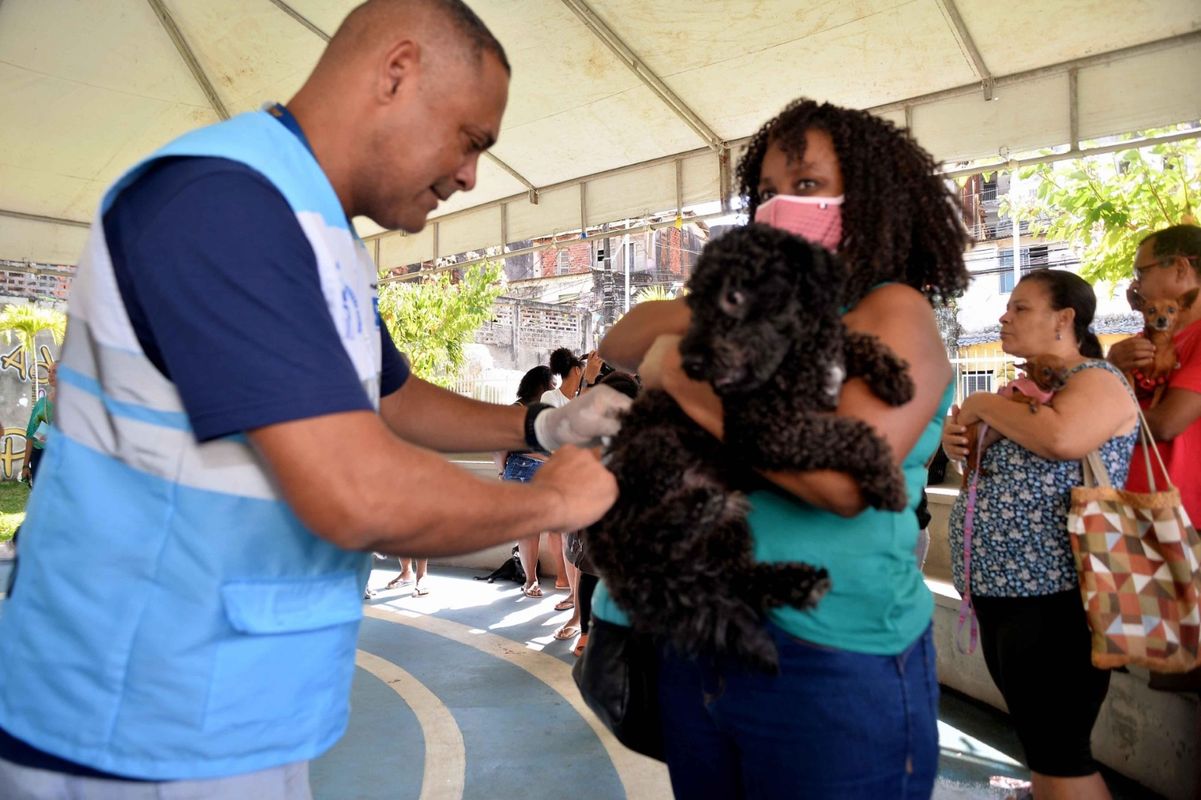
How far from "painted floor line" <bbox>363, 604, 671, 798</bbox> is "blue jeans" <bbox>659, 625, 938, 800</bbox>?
2.10 m

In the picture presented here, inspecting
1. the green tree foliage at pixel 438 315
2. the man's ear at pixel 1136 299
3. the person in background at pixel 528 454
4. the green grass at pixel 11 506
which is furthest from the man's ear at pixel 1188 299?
the green tree foliage at pixel 438 315

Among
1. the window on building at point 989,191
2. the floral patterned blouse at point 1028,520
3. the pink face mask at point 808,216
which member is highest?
the window on building at point 989,191

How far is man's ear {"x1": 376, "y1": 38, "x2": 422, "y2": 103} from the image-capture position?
1.49m

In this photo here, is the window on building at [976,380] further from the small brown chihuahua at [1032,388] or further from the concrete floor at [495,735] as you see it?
the small brown chihuahua at [1032,388]

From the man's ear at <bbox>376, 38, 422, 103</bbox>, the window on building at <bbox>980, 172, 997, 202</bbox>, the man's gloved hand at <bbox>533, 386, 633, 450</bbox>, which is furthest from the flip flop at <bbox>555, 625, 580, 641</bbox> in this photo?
the window on building at <bbox>980, 172, 997, 202</bbox>

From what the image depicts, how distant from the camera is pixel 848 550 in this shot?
1.52m

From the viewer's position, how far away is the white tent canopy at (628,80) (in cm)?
464

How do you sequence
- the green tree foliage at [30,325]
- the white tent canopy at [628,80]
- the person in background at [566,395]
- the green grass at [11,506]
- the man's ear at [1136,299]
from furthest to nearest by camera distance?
the green tree foliage at [30,325]
the green grass at [11,506]
the person in background at [566,395]
the white tent canopy at [628,80]
the man's ear at [1136,299]

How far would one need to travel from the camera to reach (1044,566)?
2.69 meters

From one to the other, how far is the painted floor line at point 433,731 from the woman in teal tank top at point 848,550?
7.84ft

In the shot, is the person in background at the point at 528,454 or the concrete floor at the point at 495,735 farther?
the person in background at the point at 528,454

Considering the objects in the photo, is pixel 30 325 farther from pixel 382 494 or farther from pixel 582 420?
pixel 382 494

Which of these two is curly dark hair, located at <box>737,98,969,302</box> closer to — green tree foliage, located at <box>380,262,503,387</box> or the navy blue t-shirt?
the navy blue t-shirt

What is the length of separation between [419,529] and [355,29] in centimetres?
100
